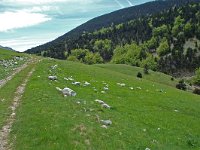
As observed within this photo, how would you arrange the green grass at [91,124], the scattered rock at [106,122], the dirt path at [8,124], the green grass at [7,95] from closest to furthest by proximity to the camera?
the dirt path at [8,124] < the green grass at [91,124] < the scattered rock at [106,122] < the green grass at [7,95]

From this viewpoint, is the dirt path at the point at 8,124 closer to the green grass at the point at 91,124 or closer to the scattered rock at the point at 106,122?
the green grass at the point at 91,124

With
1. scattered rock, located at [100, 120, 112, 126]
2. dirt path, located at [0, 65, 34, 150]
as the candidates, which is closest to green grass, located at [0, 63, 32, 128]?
dirt path, located at [0, 65, 34, 150]

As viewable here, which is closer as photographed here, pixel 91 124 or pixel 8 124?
pixel 91 124

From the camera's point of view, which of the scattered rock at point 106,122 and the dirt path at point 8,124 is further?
the scattered rock at point 106,122

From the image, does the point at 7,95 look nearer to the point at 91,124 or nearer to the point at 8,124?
the point at 8,124

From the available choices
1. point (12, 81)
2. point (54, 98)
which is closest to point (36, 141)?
point (54, 98)

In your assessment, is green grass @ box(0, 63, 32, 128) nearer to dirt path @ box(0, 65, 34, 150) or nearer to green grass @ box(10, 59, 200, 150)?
dirt path @ box(0, 65, 34, 150)

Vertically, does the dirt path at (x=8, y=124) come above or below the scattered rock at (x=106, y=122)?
above

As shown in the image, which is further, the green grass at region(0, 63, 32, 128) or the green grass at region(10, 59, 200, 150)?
the green grass at region(0, 63, 32, 128)

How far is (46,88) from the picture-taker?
115 ft

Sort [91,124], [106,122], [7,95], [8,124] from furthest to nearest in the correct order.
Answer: [7,95], [106,122], [8,124], [91,124]

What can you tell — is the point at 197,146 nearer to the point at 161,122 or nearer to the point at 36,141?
the point at 161,122

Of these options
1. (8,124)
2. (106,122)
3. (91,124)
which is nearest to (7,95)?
(8,124)

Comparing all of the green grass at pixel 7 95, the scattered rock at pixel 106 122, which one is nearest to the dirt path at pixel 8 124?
the green grass at pixel 7 95
